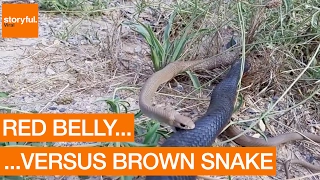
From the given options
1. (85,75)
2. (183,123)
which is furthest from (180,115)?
(85,75)

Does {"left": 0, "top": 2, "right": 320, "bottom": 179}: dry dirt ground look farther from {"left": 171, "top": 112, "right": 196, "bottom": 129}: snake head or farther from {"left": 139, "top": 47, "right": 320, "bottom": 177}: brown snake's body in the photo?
{"left": 171, "top": 112, "right": 196, "bottom": 129}: snake head

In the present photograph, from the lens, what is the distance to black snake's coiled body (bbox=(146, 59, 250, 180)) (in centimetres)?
148

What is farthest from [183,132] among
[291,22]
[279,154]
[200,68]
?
[291,22]

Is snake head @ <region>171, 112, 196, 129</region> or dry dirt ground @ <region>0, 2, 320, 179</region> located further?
dry dirt ground @ <region>0, 2, 320, 179</region>

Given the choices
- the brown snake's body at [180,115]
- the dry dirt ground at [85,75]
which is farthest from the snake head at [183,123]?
the dry dirt ground at [85,75]

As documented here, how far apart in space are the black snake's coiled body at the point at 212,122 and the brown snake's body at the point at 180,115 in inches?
1.8

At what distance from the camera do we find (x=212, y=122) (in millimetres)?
1622

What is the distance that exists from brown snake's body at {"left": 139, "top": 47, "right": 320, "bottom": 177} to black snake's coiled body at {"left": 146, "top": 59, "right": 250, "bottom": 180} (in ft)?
0.15

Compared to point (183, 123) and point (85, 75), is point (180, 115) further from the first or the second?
point (85, 75)

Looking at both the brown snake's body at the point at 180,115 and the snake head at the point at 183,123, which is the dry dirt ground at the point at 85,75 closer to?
the brown snake's body at the point at 180,115

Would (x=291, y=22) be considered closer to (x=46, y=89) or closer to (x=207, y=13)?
(x=207, y=13)

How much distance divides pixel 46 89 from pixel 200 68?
813 mm

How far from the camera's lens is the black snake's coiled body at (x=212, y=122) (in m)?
1.48

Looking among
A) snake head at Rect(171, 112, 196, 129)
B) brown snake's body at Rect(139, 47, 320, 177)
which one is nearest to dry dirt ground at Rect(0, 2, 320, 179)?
brown snake's body at Rect(139, 47, 320, 177)
